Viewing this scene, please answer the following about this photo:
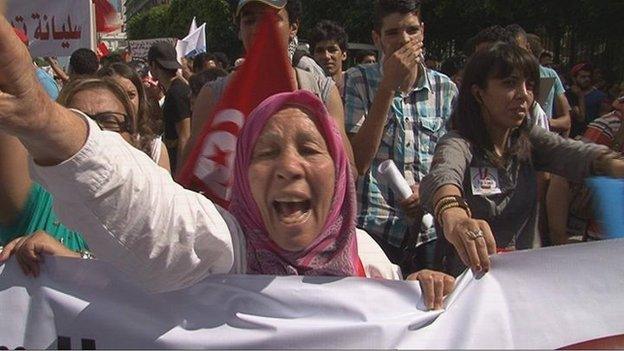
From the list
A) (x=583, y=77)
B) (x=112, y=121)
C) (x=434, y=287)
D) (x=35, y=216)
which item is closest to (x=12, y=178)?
(x=35, y=216)

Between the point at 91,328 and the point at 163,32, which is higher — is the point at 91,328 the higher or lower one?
the higher one

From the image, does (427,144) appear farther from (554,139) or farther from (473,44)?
(473,44)

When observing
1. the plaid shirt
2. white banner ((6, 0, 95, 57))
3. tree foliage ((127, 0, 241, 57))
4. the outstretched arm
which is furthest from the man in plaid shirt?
tree foliage ((127, 0, 241, 57))

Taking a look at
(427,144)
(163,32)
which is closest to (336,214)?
(427,144)

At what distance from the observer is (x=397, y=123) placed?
11.7 ft

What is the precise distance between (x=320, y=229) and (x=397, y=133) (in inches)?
63.0

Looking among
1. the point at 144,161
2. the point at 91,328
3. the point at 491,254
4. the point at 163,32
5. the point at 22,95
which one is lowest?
the point at 163,32

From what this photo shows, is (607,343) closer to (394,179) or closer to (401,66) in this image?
(394,179)

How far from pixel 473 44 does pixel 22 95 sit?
4065mm

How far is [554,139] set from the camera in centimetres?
270

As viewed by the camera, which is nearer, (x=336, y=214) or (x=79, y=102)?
(x=336, y=214)

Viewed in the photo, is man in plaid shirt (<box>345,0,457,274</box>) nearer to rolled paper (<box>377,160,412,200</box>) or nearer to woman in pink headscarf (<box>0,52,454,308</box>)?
rolled paper (<box>377,160,412,200</box>)

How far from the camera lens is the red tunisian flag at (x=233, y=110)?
240cm

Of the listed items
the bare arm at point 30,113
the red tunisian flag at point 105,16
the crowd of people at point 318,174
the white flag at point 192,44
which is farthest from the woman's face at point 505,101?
the white flag at point 192,44
